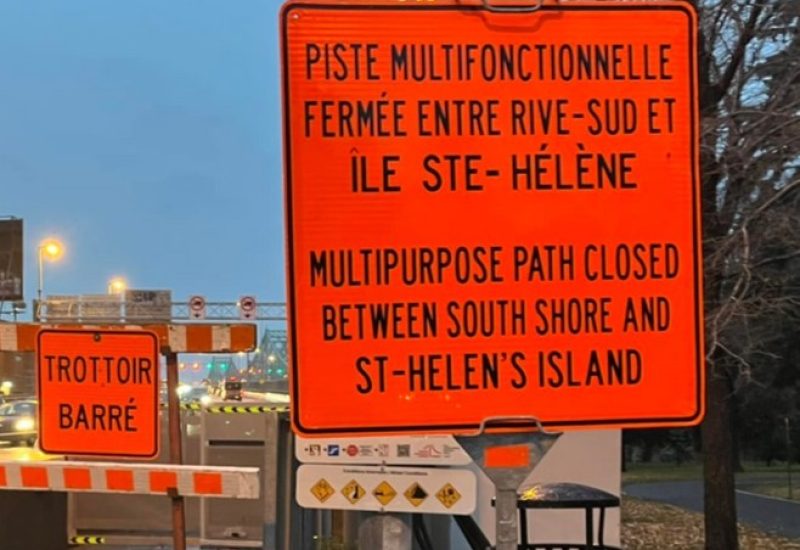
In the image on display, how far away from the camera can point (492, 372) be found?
2.30m

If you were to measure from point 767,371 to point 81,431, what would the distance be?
28.7 metres

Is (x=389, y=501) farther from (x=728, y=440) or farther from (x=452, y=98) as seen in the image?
(x=728, y=440)

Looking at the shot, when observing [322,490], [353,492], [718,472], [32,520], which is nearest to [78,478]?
[32,520]

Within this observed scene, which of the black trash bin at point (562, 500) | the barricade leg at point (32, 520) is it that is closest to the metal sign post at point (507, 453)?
the black trash bin at point (562, 500)

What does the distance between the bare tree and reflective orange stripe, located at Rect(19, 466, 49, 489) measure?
580 cm

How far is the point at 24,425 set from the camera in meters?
26.5

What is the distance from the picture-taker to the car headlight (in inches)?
1020

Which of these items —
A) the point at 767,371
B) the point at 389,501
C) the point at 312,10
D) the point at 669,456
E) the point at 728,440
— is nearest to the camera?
the point at 312,10

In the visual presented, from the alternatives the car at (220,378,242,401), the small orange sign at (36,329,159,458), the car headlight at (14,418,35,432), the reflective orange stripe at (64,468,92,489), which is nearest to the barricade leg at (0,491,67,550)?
the reflective orange stripe at (64,468,92,489)

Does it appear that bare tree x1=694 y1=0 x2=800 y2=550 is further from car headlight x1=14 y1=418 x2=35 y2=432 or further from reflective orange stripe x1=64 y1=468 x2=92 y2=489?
car headlight x1=14 y1=418 x2=35 y2=432

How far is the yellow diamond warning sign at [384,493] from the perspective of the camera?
360cm

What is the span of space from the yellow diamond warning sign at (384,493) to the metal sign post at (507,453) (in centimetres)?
137

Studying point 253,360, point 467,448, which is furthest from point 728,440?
point 253,360

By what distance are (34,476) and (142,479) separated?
832mm
